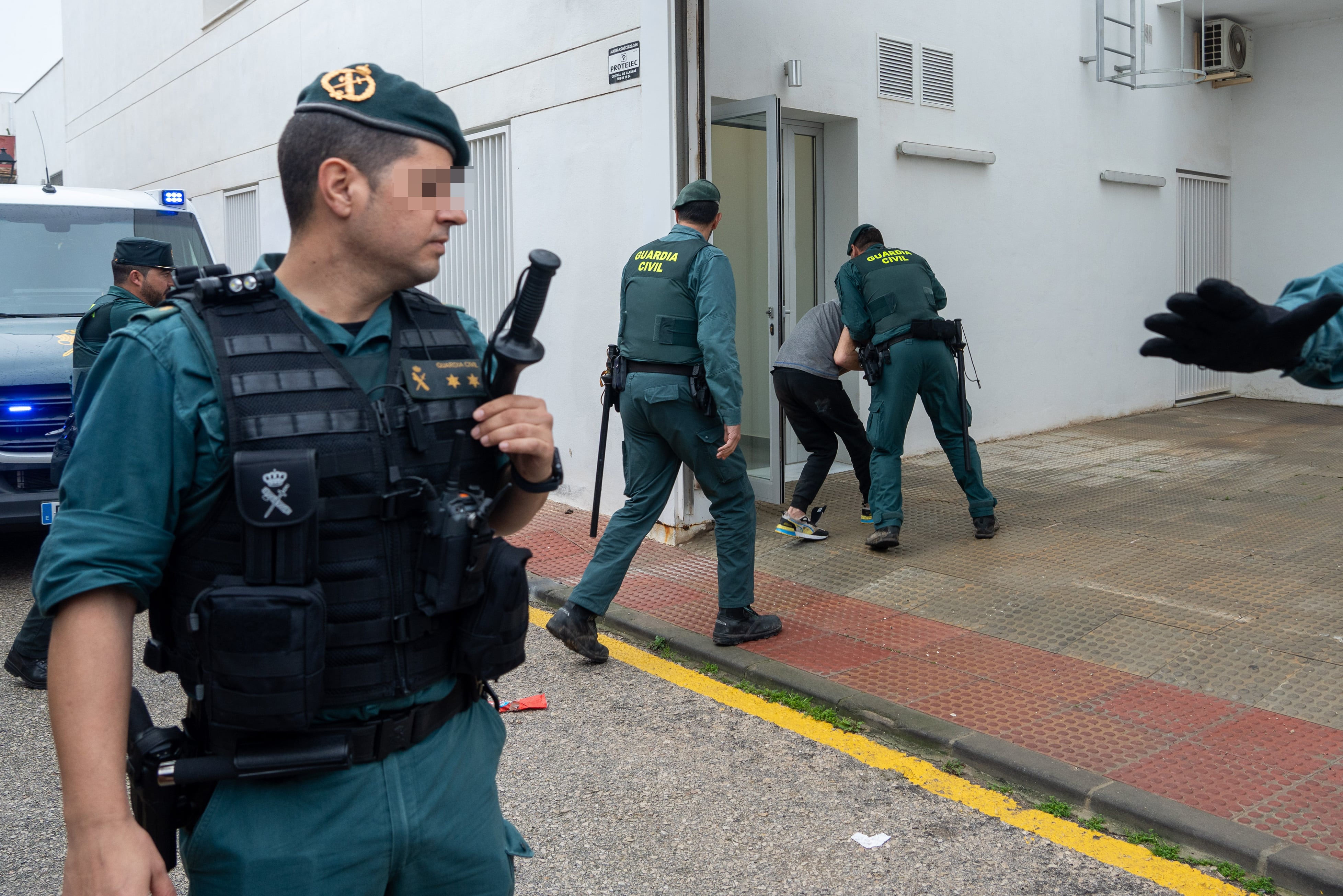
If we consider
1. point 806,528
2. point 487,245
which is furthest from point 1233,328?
point 487,245

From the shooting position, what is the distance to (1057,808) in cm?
363

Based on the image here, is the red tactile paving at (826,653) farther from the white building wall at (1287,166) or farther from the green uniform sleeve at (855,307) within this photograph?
the white building wall at (1287,166)

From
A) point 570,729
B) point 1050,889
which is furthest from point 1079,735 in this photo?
point 570,729

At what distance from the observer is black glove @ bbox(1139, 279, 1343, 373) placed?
5.82ft

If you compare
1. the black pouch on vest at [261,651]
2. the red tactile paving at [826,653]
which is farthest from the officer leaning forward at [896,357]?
the black pouch on vest at [261,651]

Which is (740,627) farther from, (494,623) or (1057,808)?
(494,623)

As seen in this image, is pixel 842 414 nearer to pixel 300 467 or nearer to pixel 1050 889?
pixel 1050 889

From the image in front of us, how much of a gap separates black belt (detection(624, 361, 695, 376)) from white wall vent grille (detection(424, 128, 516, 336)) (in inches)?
152

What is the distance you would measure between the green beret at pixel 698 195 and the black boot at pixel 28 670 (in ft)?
11.4

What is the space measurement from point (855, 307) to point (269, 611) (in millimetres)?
5727

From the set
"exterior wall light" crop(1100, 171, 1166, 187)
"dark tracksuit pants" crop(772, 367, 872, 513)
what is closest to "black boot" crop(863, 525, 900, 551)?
"dark tracksuit pants" crop(772, 367, 872, 513)

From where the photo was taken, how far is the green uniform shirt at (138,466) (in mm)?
1556

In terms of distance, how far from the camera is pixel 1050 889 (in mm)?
3137

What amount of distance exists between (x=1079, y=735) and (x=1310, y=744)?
30.5 inches
